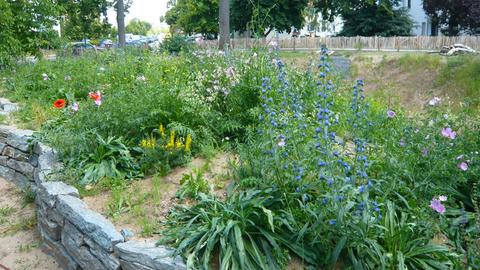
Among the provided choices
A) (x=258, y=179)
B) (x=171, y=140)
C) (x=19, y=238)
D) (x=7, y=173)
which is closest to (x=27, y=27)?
(x=7, y=173)

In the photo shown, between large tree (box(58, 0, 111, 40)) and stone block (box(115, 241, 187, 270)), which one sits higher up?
large tree (box(58, 0, 111, 40))

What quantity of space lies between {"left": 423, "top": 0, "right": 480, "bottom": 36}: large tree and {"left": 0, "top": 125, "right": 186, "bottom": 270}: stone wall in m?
24.3

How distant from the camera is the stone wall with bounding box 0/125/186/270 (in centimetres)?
347

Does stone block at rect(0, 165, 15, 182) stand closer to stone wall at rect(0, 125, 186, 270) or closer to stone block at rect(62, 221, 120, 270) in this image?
stone wall at rect(0, 125, 186, 270)

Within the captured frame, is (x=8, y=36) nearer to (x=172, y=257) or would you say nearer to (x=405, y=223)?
(x=172, y=257)

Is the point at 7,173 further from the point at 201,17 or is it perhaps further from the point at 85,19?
the point at 201,17

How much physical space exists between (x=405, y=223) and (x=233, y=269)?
122cm

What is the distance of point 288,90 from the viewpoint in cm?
447

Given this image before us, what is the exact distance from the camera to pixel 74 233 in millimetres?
4227

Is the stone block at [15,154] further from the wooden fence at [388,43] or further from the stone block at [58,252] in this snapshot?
the wooden fence at [388,43]

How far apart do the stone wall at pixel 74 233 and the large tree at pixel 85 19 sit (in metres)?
25.4

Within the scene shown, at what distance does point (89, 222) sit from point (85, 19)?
33.2 metres

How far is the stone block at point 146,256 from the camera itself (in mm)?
3295

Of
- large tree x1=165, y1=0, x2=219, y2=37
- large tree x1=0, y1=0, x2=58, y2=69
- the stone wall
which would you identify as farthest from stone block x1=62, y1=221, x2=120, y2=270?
large tree x1=165, y1=0, x2=219, y2=37
